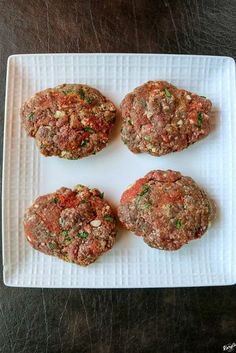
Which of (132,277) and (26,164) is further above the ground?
(26,164)

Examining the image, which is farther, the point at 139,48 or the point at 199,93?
the point at 139,48

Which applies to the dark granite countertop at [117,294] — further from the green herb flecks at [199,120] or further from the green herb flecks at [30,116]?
the green herb flecks at [199,120]

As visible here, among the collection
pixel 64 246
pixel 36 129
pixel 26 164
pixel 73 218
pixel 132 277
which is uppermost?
pixel 36 129

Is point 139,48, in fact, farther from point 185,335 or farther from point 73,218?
point 185,335

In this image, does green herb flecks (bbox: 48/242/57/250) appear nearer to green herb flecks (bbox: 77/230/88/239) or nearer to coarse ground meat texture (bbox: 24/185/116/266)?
coarse ground meat texture (bbox: 24/185/116/266)

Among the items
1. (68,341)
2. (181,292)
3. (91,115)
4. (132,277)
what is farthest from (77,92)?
(68,341)

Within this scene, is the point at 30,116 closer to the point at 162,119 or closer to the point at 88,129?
the point at 88,129

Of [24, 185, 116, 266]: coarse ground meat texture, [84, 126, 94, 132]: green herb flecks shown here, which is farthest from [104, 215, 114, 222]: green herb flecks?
[84, 126, 94, 132]: green herb flecks
